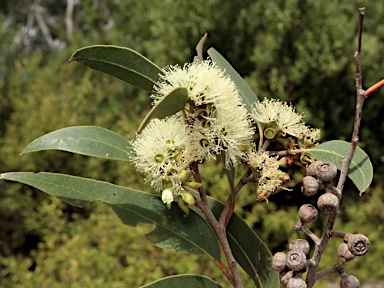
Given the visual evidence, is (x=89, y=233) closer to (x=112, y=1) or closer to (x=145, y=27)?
(x=145, y=27)

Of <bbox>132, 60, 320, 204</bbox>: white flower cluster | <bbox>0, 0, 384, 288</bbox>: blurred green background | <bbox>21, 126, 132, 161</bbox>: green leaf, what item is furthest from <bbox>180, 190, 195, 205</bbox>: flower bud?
<bbox>0, 0, 384, 288</bbox>: blurred green background

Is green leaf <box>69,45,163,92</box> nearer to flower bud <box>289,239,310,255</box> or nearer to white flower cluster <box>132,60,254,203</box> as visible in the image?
white flower cluster <box>132,60,254,203</box>

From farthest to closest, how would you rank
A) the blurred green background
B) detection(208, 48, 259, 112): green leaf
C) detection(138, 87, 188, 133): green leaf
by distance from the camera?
1. the blurred green background
2. detection(208, 48, 259, 112): green leaf
3. detection(138, 87, 188, 133): green leaf

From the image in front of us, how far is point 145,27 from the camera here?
3965 mm

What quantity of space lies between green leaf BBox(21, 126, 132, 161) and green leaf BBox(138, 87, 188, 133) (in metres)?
0.15

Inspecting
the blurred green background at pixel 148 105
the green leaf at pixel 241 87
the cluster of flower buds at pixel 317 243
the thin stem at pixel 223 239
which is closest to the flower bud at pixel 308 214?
the cluster of flower buds at pixel 317 243

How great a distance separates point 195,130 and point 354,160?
0.83ft

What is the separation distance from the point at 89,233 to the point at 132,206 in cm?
209

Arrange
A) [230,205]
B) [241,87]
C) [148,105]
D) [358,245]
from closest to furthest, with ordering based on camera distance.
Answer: [358,245] < [230,205] < [241,87] < [148,105]

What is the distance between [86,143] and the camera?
0.70 meters

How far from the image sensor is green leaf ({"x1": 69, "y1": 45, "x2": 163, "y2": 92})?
679 mm

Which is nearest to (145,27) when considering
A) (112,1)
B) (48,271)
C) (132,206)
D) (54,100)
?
(54,100)

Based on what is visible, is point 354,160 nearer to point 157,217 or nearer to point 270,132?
point 270,132

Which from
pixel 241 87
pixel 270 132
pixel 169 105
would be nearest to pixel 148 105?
pixel 241 87
